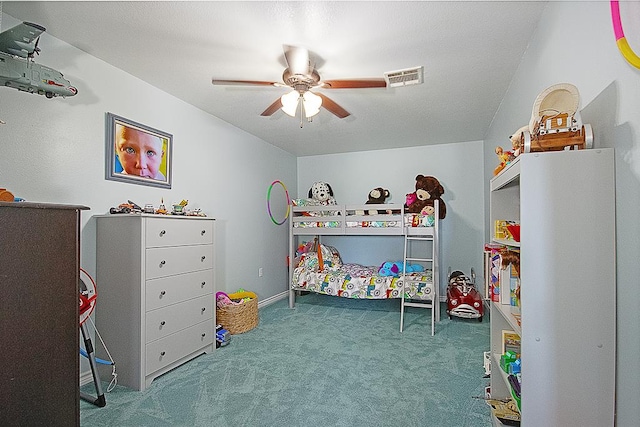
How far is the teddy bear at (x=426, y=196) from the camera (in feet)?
13.6

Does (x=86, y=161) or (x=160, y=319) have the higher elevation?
(x=86, y=161)

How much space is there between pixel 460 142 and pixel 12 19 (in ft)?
15.6

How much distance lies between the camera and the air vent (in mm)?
2465

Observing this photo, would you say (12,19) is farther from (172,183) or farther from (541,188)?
(541,188)

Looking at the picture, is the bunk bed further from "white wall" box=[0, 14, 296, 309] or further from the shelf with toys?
the shelf with toys

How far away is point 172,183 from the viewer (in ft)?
10.2

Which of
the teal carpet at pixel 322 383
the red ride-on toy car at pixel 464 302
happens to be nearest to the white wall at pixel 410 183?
the red ride-on toy car at pixel 464 302

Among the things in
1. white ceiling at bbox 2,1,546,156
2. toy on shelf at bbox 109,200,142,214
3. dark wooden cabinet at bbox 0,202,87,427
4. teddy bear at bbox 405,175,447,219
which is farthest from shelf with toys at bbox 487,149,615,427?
teddy bear at bbox 405,175,447,219

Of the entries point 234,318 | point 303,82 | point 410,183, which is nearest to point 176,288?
point 234,318

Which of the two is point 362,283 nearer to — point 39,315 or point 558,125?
point 558,125

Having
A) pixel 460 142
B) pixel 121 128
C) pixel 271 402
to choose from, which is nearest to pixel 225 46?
pixel 121 128

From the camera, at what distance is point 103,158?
2492mm

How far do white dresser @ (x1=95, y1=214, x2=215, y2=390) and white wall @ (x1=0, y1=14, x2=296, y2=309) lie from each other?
0.73 ft

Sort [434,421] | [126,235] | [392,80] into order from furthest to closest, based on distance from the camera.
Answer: [392,80], [126,235], [434,421]
